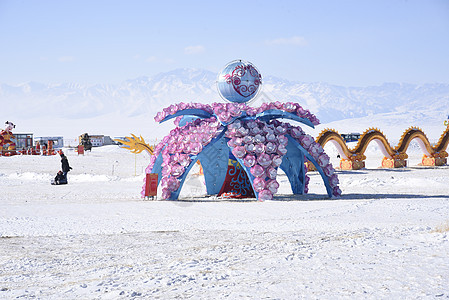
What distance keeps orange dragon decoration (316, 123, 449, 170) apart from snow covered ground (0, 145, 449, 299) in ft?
55.8

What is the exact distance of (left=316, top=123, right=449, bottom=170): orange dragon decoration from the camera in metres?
32.5

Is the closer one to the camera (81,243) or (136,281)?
(136,281)

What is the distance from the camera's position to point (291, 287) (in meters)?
6.06

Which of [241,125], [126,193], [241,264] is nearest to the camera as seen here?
[241,264]

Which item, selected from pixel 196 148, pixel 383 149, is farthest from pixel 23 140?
→ pixel 196 148

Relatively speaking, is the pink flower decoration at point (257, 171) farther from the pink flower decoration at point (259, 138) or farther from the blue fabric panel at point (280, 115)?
the blue fabric panel at point (280, 115)

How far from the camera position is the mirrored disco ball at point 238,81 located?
16172 millimetres

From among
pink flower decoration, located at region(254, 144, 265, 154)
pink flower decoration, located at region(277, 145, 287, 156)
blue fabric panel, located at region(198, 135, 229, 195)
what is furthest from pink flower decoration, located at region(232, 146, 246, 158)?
blue fabric panel, located at region(198, 135, 229, 195)

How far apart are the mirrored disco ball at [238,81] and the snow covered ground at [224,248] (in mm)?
3307

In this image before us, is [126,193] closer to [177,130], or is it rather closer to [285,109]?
[177,130]

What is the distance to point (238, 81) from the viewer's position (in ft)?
53.1

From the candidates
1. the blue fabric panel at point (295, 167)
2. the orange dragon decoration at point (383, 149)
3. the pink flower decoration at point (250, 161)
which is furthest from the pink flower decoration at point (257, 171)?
the orange dragon decoration at point (383, 149)

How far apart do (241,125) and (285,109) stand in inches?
52.4

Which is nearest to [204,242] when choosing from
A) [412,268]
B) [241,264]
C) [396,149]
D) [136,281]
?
[241,264]
